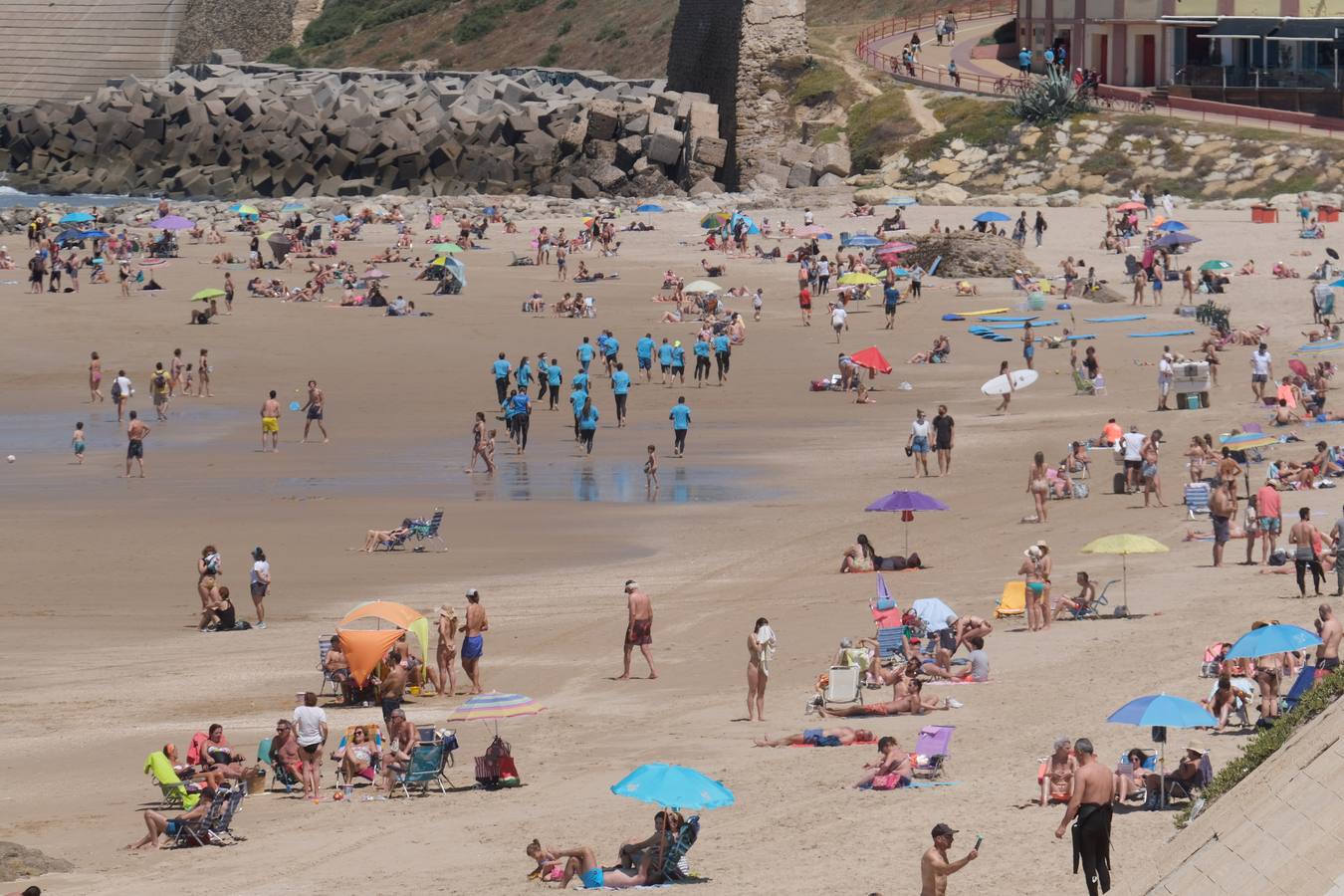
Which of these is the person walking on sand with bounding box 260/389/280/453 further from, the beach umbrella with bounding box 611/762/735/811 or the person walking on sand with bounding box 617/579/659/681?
the beach umbrella with bounding box 611/762/735/811

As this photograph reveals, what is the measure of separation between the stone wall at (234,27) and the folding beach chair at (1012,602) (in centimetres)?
6739

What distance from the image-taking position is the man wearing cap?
10555 mm

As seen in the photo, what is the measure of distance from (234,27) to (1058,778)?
76.4m

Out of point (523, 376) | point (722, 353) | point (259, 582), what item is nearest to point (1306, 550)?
point (259, 582)

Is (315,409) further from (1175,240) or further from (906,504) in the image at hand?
(1175,240)

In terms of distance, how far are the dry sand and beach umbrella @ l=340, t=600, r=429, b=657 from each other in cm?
72

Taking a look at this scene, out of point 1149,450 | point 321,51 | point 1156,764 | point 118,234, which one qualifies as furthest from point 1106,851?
point 321,51

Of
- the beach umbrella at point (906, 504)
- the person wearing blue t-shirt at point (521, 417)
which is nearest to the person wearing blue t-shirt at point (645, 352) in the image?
the person wearing blue t-shirt at point (521, 417)

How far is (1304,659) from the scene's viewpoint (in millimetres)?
14734

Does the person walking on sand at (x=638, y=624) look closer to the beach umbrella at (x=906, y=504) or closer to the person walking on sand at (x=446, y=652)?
the person walking on sand at (x=446, y=652)

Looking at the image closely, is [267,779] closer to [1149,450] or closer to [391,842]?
[391,842]

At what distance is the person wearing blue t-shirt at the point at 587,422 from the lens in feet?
85.7

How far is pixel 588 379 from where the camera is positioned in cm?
2930

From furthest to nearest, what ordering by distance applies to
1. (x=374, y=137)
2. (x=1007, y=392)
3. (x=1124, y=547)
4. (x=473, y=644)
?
(x=374, y=137)
(x=1007, y=392)
(x=1124, y=547)
(x=473, y=644)
